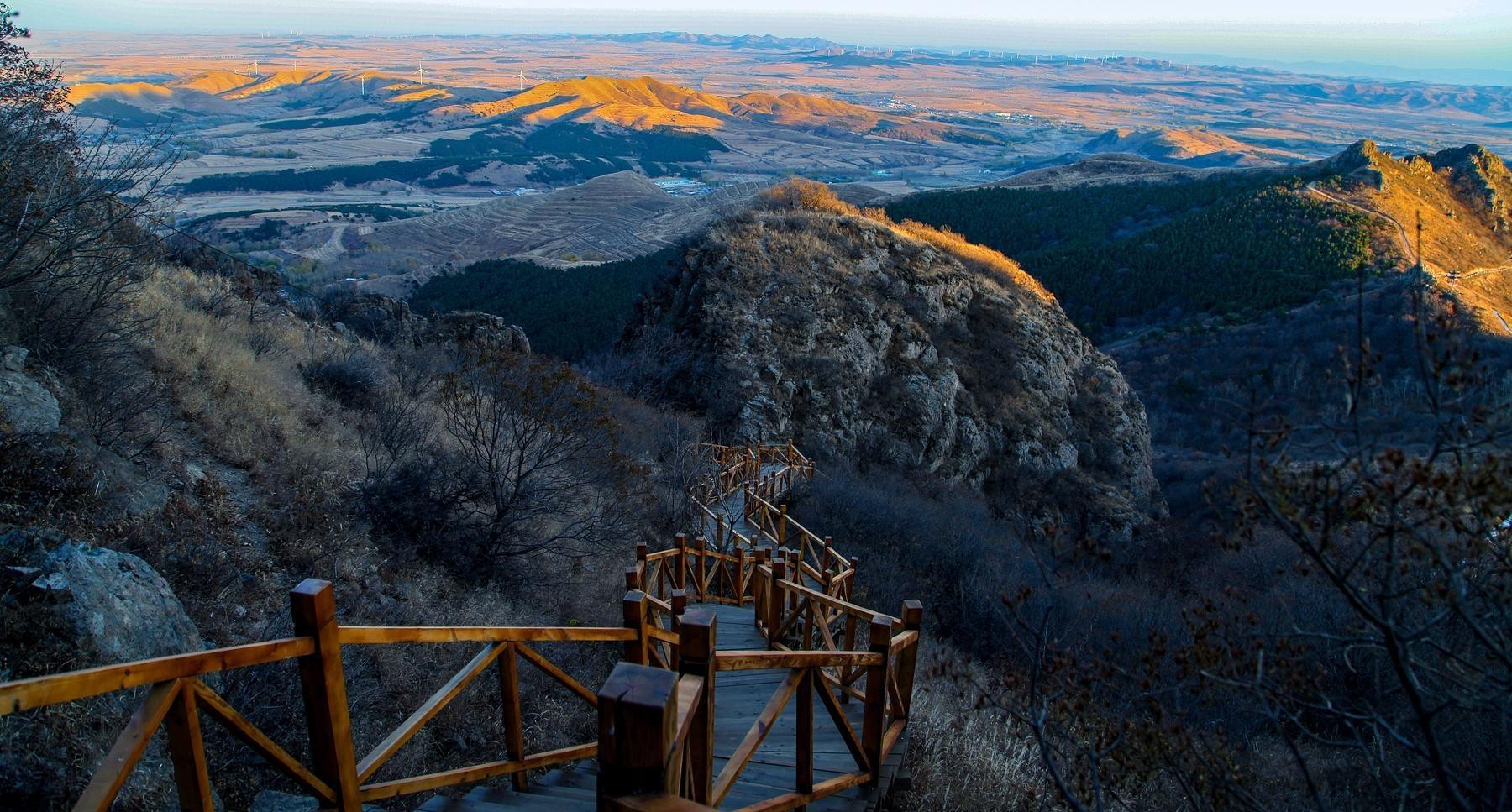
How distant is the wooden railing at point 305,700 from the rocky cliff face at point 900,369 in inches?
743

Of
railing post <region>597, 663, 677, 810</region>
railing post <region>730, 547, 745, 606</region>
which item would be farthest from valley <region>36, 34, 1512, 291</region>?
railing post <region>597, 663, 677, 810</region>

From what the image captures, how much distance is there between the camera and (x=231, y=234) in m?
73.8

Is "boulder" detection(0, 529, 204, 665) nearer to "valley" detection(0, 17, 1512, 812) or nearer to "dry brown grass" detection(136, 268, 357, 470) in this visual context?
"valley" detection(0, 17, 1512, 812)

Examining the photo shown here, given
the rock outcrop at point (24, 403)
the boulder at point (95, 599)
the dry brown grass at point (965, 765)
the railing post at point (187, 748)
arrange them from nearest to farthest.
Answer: the railing post at point (187, 748)
the boulder at point (95, 599)
the dry brown grass at point (965, 765)
the rock outcrop at point (24, 403)

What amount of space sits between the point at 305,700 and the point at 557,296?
4716cm

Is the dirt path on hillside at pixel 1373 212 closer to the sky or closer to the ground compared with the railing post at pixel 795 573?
closer to the sky

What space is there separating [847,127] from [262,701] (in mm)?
190152

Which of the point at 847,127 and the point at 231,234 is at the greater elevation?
the point at 847,127

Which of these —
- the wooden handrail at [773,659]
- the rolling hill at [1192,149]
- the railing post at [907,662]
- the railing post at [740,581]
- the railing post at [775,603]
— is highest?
the rolling hill at [1192,149]

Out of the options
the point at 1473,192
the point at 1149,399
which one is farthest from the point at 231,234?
the point at 1473,192

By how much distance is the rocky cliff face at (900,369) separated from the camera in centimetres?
2438

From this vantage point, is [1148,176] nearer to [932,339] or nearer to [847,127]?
[932,339]

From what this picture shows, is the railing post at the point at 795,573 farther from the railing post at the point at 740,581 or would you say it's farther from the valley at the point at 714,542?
the railing post at the point at 740,581

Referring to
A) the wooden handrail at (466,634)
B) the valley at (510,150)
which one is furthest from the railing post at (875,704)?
the valley at (510,150)
